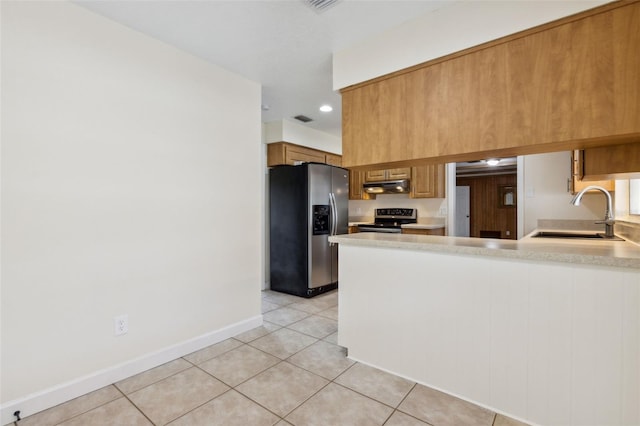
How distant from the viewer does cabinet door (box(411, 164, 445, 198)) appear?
173 inches

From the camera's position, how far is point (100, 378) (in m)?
1.96

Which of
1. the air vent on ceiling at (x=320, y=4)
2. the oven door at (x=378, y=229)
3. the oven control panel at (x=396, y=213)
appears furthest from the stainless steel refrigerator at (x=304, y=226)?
the air vent on ceiling at (x=320, y=4)

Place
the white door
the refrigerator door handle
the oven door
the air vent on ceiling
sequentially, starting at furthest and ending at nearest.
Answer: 1. the white door
2. the oven door
3. the refrigerator door handle
4. the air vent on ceiling

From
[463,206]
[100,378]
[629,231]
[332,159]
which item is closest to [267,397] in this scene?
[100,378]

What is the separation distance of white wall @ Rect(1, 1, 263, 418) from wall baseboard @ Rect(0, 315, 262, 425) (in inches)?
1.5

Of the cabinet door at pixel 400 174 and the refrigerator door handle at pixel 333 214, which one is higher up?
the cabinet door at pixel 400 174

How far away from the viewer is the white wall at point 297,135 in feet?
14.0

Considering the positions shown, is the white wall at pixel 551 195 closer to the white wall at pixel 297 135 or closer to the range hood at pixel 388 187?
the range hood at pixel 388 187

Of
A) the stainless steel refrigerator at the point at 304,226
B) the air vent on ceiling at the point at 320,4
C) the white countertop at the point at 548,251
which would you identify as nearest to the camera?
the white countertop at the point at 548,251

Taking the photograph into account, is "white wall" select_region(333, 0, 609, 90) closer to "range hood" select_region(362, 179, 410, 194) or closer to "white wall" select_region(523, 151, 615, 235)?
"range hood" select_region(362, 179, 410, 194)

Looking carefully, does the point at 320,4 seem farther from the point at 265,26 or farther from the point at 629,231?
the point at 629,231

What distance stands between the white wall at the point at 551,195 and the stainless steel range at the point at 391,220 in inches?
58.9

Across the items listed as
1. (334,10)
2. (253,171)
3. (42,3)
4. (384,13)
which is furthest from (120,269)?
(384,13)

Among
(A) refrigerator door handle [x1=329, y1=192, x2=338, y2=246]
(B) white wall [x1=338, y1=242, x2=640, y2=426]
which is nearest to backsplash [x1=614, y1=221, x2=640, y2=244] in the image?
(B) white wall [x1=338, y1=242, x2=640, y2=426]
